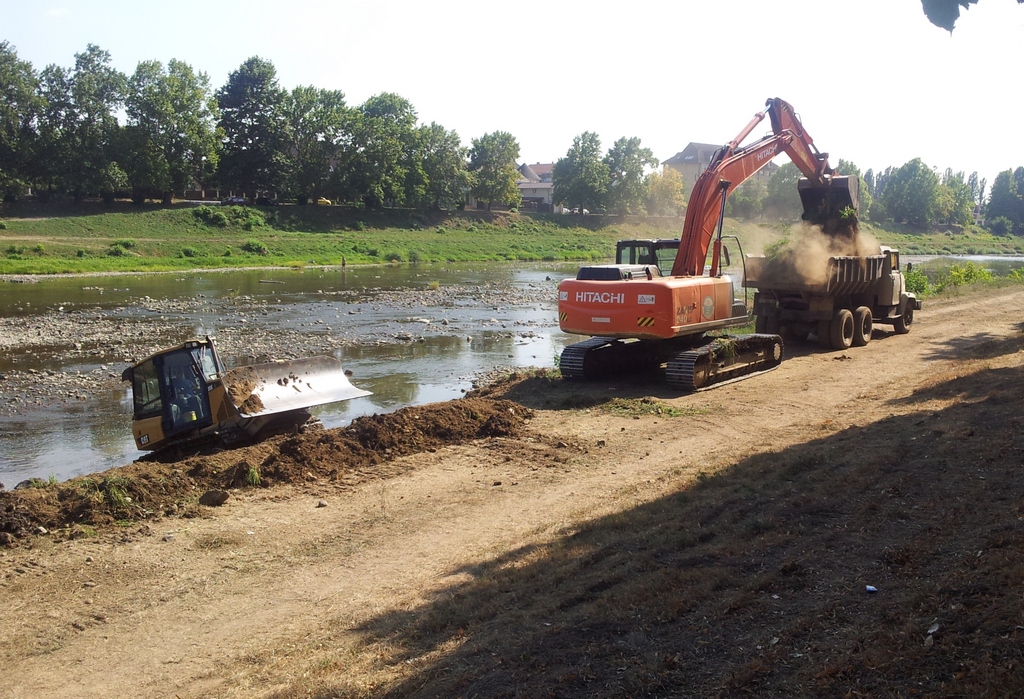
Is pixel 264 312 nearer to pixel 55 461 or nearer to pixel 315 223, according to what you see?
pixel 55 461

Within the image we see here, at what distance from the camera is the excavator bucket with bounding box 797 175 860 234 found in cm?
2127

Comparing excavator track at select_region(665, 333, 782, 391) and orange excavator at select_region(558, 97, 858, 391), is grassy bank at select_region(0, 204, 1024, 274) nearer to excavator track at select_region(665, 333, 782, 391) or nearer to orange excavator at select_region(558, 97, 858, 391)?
orange excavator at select_region(558, 97, 858, 391)

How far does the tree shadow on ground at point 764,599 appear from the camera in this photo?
4.29m

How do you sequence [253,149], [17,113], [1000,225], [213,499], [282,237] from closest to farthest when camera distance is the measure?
[213,499] → [282,237] → [17,113] → [253,149] → [1000,225]

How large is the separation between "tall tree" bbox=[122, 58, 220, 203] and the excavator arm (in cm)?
6181

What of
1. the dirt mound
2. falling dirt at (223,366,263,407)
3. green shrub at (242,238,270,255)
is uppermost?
green shrub at (242,238,270,255)

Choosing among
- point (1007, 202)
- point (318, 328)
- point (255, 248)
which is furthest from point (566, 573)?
point (1007, 202)

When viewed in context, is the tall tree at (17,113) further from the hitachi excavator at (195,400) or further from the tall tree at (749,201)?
the hitachi excavator at (195,400)

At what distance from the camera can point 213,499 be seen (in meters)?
9.84

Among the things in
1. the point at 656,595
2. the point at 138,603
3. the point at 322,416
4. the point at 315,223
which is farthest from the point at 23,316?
the point at 315,223

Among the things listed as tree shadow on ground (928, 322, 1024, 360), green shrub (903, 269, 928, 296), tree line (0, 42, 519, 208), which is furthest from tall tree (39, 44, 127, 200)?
tree shadow on ground (928, 322, 1024, 360)

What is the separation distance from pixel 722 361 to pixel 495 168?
80.9 m

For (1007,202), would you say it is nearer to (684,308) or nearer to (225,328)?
(225,328)

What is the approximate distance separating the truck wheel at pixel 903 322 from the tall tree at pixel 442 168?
63841 mm
